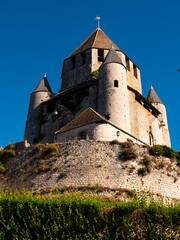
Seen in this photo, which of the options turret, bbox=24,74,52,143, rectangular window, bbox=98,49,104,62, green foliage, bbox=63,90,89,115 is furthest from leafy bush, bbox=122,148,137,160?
rectangular window, bbox=98,49,104,62

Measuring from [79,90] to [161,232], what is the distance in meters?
19.6

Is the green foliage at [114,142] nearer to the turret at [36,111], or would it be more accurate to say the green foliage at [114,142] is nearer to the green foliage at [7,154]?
the green foliage at [7,154]

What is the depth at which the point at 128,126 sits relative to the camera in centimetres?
2592

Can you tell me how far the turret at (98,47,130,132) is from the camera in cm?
2564

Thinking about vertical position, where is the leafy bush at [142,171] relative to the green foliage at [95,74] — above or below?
below

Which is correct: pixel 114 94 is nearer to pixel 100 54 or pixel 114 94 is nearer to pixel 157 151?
pixel 157 151

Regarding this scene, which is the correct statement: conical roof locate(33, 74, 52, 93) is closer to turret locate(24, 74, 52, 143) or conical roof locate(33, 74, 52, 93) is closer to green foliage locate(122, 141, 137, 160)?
turret locate(24, 74, 52, 143)

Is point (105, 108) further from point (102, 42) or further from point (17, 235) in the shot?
point (17, 235)

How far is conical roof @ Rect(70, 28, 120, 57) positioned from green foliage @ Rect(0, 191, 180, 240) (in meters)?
23.0

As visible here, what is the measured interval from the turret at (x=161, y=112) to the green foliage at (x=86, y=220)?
1976 centimetres

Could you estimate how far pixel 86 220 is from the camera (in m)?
13.5

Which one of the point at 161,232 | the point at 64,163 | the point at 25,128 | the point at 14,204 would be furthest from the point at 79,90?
the point at 161,232

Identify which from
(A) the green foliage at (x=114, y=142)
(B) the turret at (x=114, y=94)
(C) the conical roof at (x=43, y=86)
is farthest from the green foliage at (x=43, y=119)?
(A) the green foliage at (x=114, y=142)

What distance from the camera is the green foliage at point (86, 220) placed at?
12828 millimetres
